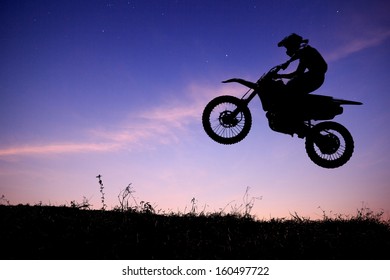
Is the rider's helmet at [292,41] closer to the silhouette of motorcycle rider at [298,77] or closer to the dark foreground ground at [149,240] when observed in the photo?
the silhouette of motorcycle rider at [298,77]

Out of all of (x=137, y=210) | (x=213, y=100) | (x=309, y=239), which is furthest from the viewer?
(x=213, y=100)

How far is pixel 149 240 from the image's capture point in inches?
223

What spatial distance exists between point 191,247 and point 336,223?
16.4 ft

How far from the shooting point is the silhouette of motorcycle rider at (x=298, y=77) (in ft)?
24.9

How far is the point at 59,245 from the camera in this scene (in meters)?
5.25

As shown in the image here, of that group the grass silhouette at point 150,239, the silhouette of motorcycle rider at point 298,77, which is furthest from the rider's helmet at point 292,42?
the grass silhouette at point 150,239

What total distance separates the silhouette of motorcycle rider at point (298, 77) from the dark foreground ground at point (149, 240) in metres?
2.54

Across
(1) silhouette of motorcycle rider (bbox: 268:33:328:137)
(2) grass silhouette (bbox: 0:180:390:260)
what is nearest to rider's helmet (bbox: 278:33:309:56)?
(1) silhouette of motorcycle rider (bbox: 268:33:328:137)

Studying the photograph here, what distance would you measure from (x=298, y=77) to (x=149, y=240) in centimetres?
483

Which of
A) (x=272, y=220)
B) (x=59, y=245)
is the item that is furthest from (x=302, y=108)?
(x=59, y=245)

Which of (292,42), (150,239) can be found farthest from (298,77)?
(150,239)

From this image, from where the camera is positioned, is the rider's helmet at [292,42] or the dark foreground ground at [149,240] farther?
the rider's helmet at [292,42]

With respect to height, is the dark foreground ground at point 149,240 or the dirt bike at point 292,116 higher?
the dirt bike at point 292,116
